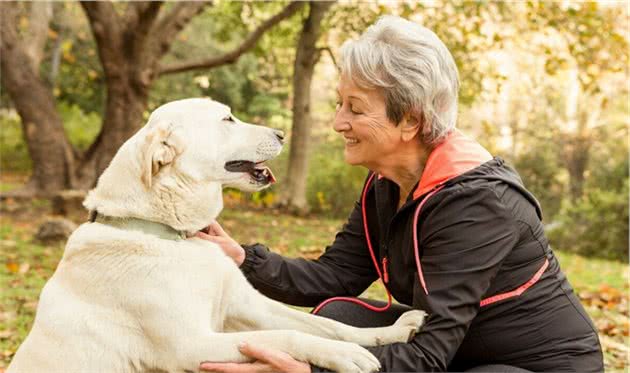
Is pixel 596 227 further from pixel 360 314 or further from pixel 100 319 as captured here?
pixel 100 319

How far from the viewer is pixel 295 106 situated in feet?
38.9

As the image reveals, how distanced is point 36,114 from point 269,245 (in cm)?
407

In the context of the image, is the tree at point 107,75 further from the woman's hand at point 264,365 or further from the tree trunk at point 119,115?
the woman's hand at point 264,365

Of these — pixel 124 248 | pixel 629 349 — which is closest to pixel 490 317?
pixel 124 248

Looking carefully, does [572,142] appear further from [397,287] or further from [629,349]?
[397,287]

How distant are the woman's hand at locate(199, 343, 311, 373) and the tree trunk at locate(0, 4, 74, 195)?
857 cm

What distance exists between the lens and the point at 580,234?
11.5 metres

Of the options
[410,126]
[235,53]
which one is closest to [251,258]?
[410,126]

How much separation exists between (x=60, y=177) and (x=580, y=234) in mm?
8354

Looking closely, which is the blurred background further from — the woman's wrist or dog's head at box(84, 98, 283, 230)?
dog's head at box(84, 98, 283, 230)

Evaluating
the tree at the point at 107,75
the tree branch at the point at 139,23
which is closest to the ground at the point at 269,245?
the tree at the point at 107,75

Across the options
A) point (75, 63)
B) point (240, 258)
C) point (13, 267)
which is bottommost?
point (13, 267)

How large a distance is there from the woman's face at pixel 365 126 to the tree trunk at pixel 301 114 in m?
8.96

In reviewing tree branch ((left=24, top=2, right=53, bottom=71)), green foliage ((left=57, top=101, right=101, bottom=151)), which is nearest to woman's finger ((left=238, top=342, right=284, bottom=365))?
tree branch ((left=24, top=2, right=53, bottom=71))
